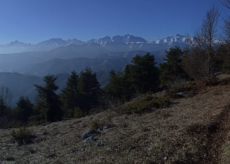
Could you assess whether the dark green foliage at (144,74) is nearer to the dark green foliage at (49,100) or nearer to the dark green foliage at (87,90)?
the dark green foliage at (87,90)

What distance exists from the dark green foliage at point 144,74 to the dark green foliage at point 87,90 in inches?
295

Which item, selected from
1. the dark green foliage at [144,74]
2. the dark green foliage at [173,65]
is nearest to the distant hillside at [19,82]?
the dark green foliage at [144,74]

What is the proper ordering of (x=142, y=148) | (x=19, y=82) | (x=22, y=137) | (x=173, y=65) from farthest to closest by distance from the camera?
(x=19, y=82) < (x=173, y=65) < (x=22, y=137) < (x=142, y=148)

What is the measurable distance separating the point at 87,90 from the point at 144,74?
11.6 meters

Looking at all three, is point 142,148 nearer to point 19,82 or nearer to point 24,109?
point 24,109

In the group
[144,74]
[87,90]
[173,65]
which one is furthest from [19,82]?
[173,65]

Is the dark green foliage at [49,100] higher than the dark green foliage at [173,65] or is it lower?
lower

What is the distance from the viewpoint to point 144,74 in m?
28.3

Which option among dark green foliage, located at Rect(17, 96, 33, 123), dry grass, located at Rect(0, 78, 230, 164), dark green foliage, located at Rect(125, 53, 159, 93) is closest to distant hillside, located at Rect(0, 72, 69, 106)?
dark green foliage, located at Rect(17, 96, 33, 123)

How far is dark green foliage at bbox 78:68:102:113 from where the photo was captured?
33250 mm

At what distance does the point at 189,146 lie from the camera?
4.67 m

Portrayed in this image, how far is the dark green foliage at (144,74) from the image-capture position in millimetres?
28547

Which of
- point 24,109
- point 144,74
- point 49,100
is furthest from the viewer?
point 24,109

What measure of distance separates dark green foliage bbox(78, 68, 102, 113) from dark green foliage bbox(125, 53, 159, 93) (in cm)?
749
